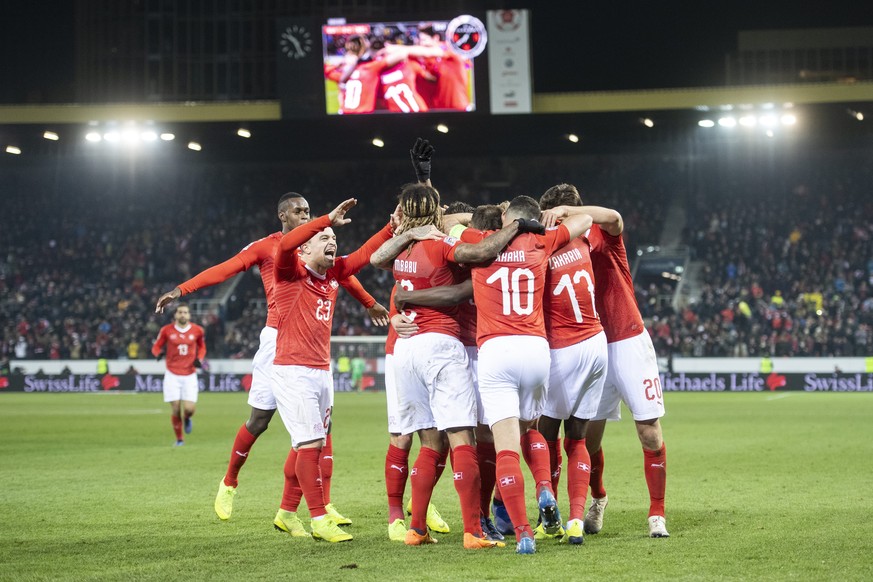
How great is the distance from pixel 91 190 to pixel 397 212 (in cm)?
4763

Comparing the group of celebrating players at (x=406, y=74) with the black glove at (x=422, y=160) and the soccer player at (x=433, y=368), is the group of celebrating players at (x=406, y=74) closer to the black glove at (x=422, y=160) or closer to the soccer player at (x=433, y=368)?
the black glove at (x=422, y=160)

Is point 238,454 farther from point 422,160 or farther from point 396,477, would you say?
point 422,160

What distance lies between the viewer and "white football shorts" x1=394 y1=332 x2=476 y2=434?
7.59 metres

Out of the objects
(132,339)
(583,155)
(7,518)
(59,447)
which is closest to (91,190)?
(132,339)

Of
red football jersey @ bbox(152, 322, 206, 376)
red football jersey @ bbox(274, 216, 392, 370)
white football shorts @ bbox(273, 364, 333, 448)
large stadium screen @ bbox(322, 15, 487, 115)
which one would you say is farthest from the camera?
large stadium screen @ bbox(322, 15, 487, 115)

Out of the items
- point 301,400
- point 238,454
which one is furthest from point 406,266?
point 238,454

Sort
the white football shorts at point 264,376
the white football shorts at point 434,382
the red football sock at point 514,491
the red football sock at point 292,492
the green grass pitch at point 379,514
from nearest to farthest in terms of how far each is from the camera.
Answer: the green grass pitch at point 379,514 < the red football sock at point 514,491 < the white football shorts at point 434,382 < the red football sock at point 292,492 < the white football shorts at point 264,376

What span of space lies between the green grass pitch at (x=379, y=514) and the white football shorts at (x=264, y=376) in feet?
3.35

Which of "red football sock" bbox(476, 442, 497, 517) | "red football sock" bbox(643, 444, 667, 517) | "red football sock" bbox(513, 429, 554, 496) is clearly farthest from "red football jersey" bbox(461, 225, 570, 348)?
"red football sock" bbox(643, 444, 667, 517)

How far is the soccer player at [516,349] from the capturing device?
7273 mm

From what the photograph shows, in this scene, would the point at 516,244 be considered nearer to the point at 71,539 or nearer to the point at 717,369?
the point at 71,539

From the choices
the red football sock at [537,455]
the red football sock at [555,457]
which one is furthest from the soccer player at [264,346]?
the red football sock at [537,455]

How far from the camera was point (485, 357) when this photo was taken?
7.43 m

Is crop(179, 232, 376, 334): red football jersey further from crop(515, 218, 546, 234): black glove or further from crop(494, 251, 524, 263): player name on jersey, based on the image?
crop(515, 218, 546, 234): black glove
